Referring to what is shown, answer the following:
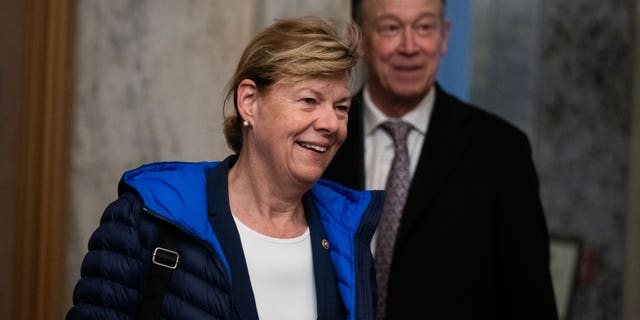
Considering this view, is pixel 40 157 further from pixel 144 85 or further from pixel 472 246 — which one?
pixel 472 246

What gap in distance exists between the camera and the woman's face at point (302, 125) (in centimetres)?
252

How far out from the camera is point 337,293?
2580 mm

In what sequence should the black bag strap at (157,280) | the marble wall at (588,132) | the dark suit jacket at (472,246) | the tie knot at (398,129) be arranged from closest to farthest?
the black bag strap at (157,280) < the dark suit jacket at (472,246) < the tie knot at (398,129) < the marble wall at (588,132)

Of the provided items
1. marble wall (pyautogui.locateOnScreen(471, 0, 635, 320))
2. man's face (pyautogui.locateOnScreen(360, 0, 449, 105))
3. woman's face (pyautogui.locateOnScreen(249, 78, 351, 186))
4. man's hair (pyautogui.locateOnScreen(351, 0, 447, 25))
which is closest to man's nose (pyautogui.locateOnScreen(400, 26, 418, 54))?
man's face (pyautogui.locateOnScreen(360, 0, 449, 105))

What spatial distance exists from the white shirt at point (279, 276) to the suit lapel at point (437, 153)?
964 millimetres

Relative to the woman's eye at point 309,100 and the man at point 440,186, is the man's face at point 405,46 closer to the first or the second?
the man at point 440,186

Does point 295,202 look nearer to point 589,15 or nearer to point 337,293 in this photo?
point 337,293

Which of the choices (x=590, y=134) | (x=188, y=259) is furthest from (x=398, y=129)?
(x=590, y=134)

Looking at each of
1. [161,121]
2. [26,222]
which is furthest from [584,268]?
[26,222]

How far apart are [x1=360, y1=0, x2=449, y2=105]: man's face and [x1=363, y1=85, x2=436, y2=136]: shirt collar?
41 millimetres

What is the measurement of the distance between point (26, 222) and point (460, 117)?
1.54 metres

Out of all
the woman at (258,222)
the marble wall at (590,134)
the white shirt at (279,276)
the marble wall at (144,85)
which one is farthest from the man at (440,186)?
the marble wall at (590,134)

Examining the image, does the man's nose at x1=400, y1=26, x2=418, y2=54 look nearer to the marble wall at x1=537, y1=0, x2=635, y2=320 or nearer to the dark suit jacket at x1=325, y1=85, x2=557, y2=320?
the dark suit jacket at x1=325, y1=85, x2=557, y2=320

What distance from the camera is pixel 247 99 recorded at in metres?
2.63
